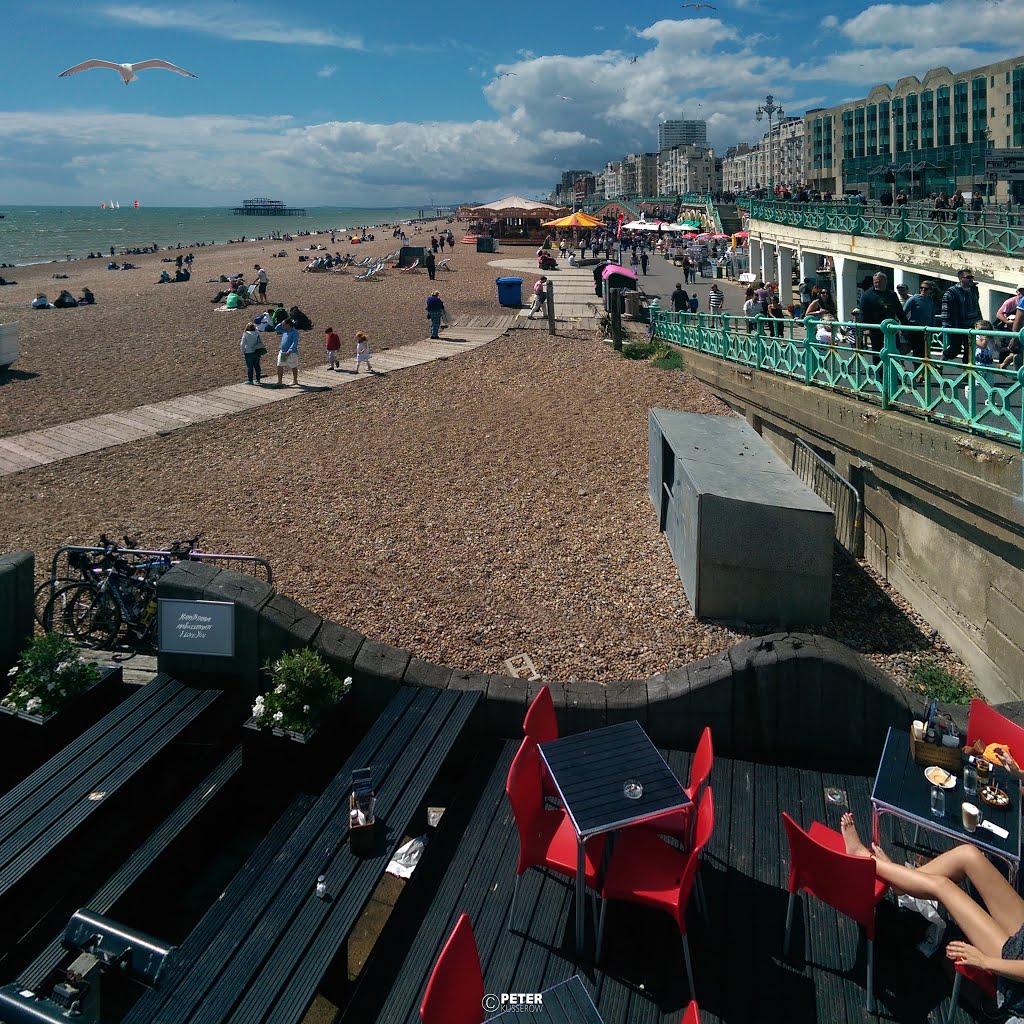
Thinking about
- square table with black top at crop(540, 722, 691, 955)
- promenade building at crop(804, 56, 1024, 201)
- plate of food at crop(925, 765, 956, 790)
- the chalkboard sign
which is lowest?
plate of food at crop(925, 765, 956, 790)

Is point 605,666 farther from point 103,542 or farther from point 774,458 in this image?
point 103,542

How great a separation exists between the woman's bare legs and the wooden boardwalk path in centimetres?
1217

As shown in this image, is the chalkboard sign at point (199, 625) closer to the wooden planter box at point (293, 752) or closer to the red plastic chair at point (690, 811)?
the wooden planter box at point (293, 752)

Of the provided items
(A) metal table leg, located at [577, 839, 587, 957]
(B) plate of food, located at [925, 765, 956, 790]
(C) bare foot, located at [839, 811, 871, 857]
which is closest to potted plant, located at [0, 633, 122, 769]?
(A) metal table leg, located at [577, 839, 587, 957]

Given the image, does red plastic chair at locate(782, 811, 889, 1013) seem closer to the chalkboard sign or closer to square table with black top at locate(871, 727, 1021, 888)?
square table with black top at locate(871, 727, 1021, 888)

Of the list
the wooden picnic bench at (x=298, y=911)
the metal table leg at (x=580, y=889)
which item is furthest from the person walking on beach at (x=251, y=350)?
the metal table leg at (x=580, y=889)

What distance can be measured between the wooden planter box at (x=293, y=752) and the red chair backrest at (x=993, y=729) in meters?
3.81

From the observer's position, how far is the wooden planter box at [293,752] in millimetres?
5328

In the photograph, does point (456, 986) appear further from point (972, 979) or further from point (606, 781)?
point (972, 979)

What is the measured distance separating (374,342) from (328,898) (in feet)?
62.6

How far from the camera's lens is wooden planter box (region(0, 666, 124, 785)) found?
5465 millimetres

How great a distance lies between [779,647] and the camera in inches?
215

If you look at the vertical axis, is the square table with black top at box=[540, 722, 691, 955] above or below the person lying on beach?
above

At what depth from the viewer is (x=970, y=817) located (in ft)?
13.2
